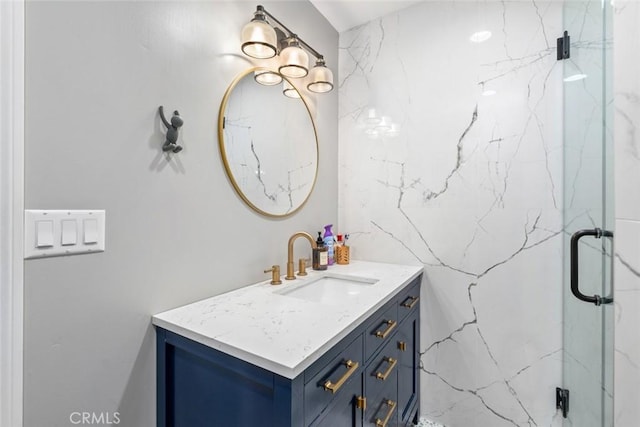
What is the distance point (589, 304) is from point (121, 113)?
5.76 feet

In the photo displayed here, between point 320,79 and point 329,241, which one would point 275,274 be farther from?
point 320,79

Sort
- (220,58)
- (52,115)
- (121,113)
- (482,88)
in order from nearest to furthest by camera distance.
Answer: (52,115), (121,113), (220,58), (482,88)

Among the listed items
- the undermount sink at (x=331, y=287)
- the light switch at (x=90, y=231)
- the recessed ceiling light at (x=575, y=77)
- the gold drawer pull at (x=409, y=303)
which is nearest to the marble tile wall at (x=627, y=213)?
the recessed ceiling light at (x=575, y=77)

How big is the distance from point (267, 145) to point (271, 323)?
890 mm

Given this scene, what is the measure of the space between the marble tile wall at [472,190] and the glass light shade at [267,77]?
70 cm

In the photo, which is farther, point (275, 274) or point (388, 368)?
point (275, 274)

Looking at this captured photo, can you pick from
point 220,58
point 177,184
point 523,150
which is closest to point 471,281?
point 523,150

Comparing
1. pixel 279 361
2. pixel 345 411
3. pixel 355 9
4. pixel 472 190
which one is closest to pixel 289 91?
pixel 355 9

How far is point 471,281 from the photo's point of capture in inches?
64.5

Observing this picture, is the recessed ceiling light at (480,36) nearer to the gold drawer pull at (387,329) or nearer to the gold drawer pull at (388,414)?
the gold drawer pull at (387,329)

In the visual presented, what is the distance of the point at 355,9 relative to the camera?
1.86 metres

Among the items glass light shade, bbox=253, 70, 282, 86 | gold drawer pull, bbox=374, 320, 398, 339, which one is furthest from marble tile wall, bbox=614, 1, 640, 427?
glass light shade, bbox=253, 70, 282, 86

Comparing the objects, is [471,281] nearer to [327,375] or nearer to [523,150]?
[523,150]

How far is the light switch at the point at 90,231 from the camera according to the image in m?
0.82
